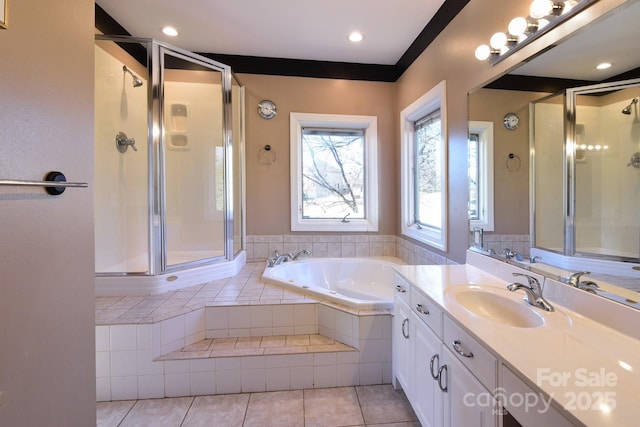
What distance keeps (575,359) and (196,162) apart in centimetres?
318

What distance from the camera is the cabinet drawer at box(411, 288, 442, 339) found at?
119cm

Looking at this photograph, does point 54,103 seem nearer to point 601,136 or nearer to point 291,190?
point 601,136

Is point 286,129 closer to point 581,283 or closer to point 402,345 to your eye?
point 402,345

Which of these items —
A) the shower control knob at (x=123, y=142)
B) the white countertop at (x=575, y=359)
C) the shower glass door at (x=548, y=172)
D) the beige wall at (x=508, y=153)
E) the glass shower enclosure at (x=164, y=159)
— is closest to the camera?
the white countertop at (x=575, y=359)

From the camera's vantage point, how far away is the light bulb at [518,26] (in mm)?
1337

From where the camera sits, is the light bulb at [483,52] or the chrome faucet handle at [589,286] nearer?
the chrome faucet handle at [589,286]

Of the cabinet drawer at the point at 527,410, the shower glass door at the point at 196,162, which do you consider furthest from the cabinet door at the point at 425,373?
the shower glass door at the point at 196,162

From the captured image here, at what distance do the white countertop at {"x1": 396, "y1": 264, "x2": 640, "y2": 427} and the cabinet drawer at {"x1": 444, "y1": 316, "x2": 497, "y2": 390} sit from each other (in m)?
0.04

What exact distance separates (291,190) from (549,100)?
2.30m

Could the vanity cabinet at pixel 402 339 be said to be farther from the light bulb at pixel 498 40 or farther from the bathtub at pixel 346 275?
the light bulb at pixel 498 40

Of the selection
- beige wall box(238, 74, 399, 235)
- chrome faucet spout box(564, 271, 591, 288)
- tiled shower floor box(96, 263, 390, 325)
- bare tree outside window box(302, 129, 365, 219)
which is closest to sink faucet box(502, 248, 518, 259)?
chrome faucet spout box(564, 271, 591, 288)

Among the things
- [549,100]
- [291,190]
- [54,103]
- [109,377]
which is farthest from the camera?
[291,190]

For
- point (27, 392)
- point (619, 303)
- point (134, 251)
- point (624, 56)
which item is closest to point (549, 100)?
point (624, 56)

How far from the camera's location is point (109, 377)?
5.59ft
